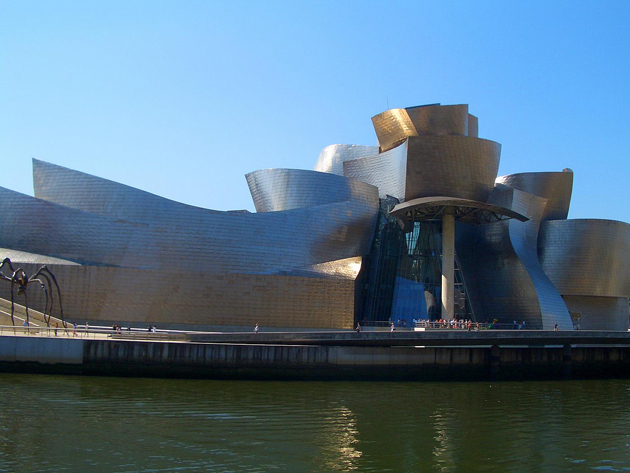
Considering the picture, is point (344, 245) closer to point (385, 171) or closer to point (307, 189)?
point (307, 189)

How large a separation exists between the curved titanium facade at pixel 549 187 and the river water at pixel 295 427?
78.8 feet

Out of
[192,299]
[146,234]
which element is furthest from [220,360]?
[146,234]

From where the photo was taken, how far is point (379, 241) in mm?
37375

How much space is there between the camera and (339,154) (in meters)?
45.8

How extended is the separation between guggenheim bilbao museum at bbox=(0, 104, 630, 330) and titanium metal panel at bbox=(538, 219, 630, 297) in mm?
84

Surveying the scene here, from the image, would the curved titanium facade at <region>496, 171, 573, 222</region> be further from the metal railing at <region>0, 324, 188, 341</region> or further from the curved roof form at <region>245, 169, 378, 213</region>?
the metal railing at <region>0, 324, 188, 341</region>

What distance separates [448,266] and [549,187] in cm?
1305

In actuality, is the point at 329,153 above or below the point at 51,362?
above

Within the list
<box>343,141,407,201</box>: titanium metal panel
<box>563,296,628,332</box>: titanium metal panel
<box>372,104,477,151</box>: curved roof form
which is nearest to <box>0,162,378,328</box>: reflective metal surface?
<box>343,141,407,201</box>: titanium metal panel

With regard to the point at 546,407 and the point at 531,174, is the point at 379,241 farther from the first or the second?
the point at 546,407

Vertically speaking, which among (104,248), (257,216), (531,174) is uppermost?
(531,174)

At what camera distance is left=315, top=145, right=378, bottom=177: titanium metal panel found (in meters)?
44.6

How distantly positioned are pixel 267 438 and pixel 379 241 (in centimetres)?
2619

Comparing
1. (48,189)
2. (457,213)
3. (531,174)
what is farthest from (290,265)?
(531,174)
